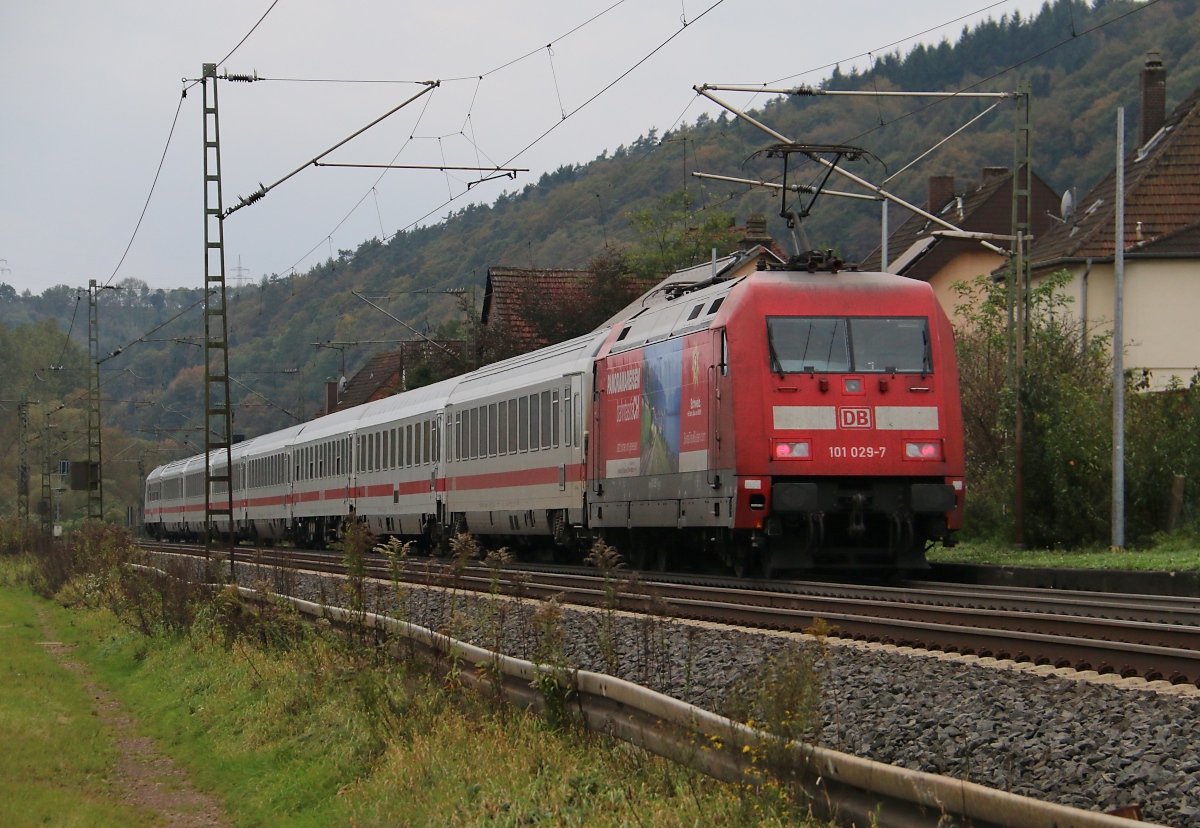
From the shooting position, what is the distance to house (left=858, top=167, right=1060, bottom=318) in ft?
183

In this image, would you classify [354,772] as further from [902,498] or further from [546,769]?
[902,498]

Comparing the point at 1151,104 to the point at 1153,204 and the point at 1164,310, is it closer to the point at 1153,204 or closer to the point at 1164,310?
the point at 1153,204

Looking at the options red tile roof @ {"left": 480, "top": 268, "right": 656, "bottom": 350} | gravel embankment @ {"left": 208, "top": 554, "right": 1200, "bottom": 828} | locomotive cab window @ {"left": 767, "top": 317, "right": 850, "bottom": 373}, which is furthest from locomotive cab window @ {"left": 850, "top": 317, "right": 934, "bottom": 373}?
red tile roof @ {"left": 480, "top": 268, "right": 656, "bottom": 350}

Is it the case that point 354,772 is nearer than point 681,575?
Yes

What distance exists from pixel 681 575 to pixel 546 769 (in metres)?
12.1

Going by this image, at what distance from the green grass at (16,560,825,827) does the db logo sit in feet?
21.5

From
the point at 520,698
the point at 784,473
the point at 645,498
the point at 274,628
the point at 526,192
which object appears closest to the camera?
the point at 520,698

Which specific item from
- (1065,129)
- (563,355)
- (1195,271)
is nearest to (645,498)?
(563,355)

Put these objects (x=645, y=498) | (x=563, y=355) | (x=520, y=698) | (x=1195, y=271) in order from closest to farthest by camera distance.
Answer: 1. (x=520, y=698)
2. (x=645, y=498)
3. (x=563, y=355)
4. (x=1195, y=271)

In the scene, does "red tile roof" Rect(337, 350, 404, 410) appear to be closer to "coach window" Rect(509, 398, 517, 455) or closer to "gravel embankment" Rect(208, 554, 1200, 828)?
"coach window" Rect(509, 398, 517, 455)

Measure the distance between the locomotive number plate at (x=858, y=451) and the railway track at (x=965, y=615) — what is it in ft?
4.86

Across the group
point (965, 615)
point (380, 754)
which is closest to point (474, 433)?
point (965, 615)

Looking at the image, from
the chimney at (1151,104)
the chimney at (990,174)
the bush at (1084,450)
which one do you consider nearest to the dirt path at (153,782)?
the bush at (1084,450)

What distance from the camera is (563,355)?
80.0 feet
